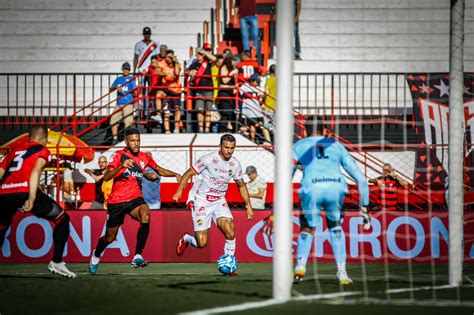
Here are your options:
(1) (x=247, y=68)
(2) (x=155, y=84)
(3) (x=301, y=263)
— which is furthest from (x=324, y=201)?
→ (1) (x=247, y=68)

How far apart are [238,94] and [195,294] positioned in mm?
10736

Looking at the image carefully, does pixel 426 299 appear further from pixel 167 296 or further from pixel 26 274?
pixel 26 274

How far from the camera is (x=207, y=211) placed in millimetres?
12953

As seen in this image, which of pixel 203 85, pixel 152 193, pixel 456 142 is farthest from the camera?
pixel 203 85

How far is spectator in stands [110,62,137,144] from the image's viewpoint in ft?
65.9

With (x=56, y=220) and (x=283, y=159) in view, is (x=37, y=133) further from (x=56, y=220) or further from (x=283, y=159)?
(x=283, y=159)

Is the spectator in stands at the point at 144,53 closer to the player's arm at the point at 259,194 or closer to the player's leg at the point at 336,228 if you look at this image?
the player's arm at the point at 259,194

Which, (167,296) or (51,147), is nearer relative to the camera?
(167,296)

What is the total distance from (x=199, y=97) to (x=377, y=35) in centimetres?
661

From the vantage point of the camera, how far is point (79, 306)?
8.57 meters

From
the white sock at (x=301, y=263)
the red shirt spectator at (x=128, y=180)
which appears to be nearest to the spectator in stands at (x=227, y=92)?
the red shirt spectator at (x=128, y=180)

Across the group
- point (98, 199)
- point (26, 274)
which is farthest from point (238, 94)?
point (26, 274)

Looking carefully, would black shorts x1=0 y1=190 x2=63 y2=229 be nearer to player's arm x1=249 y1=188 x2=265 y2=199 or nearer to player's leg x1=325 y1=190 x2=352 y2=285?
player's leg x1=325 y1=190 x2=352 y2=285

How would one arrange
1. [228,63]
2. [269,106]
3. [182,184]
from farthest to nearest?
1. [228,63]
2. [269,106]
3. [182,184]
